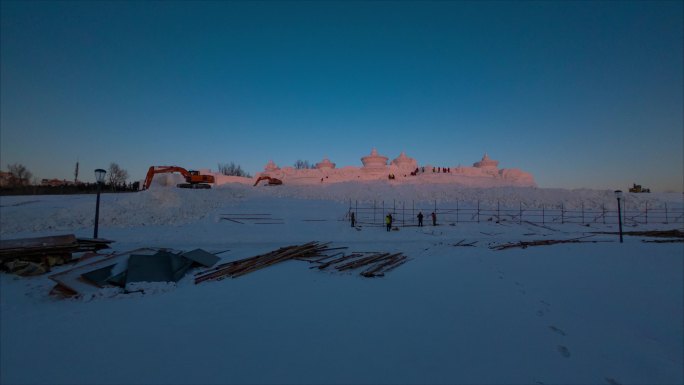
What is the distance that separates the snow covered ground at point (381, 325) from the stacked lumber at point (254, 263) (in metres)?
0.33

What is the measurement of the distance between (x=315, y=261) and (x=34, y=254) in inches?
285

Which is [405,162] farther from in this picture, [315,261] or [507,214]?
[315,261]

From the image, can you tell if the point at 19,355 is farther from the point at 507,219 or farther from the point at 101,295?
the point at 507,219

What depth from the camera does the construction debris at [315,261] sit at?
24.8 ft

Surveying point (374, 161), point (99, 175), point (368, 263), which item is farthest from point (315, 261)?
point (374, 161)

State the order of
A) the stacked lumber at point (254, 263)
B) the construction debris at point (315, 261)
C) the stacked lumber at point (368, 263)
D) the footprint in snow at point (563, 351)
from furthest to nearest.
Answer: the stacked lumber at point (368, 263) < the construction debris at point (315, 261) < the stacked lumber at point (254, 263) < the footprint in snow at point (563, 351)

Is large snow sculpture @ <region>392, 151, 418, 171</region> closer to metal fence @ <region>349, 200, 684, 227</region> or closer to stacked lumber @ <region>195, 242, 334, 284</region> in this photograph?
metal fence @ <region>349, 200, 684, 227</region>

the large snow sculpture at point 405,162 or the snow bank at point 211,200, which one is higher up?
the large snow sculpture at point 405,162

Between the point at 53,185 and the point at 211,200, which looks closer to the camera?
the point at 211,200

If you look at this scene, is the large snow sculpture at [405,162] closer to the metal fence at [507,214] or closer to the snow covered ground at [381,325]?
the metal fence at [507,214]

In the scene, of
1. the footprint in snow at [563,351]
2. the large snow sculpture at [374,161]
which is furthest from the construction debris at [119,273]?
the large snow sculpture at [374,161]

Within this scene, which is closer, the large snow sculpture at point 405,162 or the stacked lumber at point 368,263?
the stacked lumber at point 368,263

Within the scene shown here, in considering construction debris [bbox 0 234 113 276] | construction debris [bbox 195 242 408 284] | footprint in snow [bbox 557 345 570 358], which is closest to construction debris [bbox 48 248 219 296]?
construction debris [bbox 195 242 408 284]

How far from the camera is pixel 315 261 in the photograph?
9.12 metres
